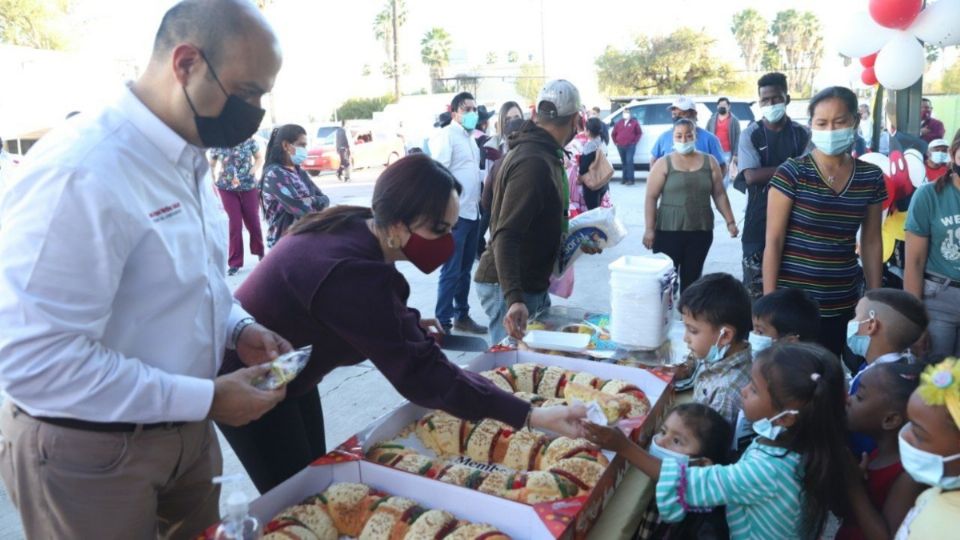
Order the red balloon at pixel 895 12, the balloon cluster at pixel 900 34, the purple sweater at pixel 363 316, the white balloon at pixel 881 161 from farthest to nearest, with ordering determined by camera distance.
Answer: the red balloon at pixel 895 12, the balloon cluster at pixel 900 34, the white balloon at pixel 881 161, the purple sweater at pixel 363 316

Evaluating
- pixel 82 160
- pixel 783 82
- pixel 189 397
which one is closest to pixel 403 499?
pixel 189 397

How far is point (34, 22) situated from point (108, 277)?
35.7 m

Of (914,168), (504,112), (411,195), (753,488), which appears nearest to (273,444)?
(411,195)

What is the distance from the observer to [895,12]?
15.5 ft

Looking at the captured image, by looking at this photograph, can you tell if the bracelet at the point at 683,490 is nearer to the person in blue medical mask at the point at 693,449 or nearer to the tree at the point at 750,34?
the person in blue medical mask at the point at 693,449

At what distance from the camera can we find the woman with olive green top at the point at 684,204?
15.1ft

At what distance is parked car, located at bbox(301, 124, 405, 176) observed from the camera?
17.7 m

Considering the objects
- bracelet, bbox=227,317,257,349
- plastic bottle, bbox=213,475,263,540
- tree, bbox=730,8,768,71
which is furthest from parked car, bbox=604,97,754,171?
tree, bbox=730,8,768,71

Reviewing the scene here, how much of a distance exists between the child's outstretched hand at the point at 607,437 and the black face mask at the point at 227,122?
1065mm

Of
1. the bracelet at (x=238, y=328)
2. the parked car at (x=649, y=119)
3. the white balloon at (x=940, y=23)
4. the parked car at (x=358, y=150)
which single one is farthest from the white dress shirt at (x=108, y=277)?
the parked car at (x=358, y=150)

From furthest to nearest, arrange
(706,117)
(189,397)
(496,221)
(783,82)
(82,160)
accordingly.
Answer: (706,117) → (783,82) → (496,221) → (189,397) → (82,160)

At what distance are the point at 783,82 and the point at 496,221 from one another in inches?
116

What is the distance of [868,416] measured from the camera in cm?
186

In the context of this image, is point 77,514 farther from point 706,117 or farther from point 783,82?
point 706,117
